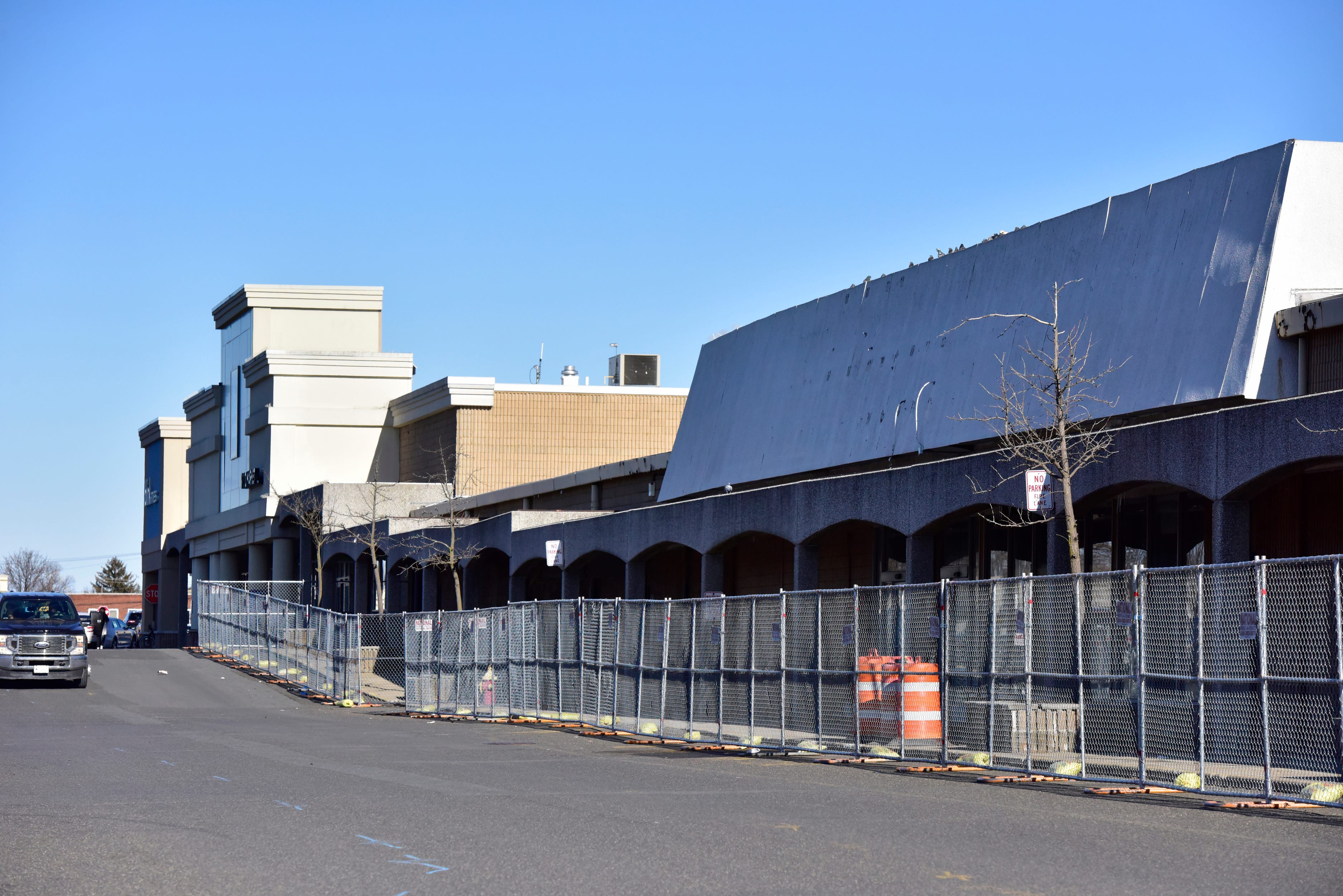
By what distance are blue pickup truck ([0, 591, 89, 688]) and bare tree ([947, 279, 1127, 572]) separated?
794 inches

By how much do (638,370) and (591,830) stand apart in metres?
59.3

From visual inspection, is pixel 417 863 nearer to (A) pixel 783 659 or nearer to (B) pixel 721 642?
(A) pixel 783 659

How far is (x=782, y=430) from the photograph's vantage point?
3662 cm

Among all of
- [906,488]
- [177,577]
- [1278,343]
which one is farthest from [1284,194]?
[177,577]

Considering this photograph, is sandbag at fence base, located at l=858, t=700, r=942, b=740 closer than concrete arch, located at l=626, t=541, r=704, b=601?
Yes

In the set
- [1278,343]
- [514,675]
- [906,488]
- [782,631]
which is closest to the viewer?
[782,631]

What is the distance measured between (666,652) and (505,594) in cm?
3054

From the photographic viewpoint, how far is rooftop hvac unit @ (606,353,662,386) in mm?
70688

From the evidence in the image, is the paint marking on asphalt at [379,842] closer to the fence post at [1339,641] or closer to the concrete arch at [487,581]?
the fence post at [1339,641]

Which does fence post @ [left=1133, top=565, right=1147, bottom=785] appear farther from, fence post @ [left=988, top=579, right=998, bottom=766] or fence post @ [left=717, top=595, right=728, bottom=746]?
fence post @ [left=717, top=595, right=728, bottom=746]

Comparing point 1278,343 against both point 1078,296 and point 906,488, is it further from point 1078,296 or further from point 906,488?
point 906,488

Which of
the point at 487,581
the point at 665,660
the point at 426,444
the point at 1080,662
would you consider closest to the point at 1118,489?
the point at 665,660

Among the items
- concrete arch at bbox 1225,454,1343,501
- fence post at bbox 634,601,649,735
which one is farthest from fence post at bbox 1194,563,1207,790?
fence post at bbox 634,601,649,735

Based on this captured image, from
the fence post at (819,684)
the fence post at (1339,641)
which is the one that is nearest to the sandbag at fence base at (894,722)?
the fence post at (819,684)
